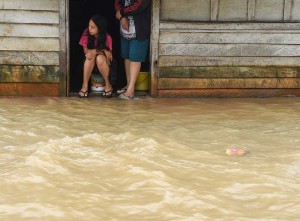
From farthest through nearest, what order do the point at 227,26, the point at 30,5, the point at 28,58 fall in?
1. the point at 227,26
2. the point at 28,58
3. the point at 30,5

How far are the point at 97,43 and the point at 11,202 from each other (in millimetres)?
4019

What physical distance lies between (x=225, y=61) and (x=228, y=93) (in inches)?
17.5

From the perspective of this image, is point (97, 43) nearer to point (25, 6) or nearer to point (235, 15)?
point (25, 6)

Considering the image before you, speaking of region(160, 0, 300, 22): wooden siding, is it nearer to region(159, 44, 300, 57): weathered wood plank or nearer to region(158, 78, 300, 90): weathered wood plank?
region(159, 44, 300, 57): weathered wood plank

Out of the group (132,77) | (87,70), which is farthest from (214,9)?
(87,70)

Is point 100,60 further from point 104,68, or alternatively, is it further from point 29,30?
point 29,30

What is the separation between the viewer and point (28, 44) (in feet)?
25.5

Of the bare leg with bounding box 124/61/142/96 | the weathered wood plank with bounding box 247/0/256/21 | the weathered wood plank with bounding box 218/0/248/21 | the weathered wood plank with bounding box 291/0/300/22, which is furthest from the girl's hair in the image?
Result: the weathered wood plank with bounding box 291/0/300/22

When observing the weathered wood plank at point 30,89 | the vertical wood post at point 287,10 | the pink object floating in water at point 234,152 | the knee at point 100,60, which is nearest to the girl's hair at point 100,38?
the knee at point 100,60

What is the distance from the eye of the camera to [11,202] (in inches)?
164

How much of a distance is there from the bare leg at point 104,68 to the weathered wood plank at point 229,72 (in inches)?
28.1

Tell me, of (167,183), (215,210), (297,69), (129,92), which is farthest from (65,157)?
(297,69)

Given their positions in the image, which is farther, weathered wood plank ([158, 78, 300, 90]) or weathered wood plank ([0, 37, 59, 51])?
weathered wood plank ([158, 78, 300, 90])

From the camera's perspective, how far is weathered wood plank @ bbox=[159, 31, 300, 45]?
7961mm
